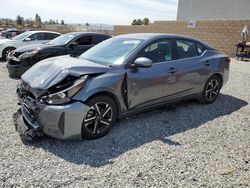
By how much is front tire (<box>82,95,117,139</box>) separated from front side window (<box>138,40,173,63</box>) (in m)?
1.03

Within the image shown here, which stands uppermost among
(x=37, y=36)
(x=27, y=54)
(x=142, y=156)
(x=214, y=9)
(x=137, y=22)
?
(x=214, y=9)

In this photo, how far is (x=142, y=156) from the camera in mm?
3357

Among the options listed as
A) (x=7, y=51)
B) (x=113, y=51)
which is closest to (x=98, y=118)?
(x=113, y=51)

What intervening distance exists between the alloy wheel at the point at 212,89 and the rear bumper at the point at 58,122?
3130mm

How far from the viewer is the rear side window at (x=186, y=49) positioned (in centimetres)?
487

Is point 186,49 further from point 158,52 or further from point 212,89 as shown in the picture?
point 212,89

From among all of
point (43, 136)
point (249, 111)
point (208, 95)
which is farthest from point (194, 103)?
point (43, 136)

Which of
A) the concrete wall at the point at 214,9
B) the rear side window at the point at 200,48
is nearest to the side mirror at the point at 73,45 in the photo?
the rear side window at the point at 200,48

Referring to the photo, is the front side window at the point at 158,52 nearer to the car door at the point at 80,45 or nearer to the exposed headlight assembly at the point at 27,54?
the car door at the point at 80,45

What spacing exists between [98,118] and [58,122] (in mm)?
639

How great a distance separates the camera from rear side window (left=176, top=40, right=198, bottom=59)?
16.0 ft

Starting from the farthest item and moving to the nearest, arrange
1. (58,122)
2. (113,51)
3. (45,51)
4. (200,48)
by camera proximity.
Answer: (45,51), (200,48), (113,51), (58,122)

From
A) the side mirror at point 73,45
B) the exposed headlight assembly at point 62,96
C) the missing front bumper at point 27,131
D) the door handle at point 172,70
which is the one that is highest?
the side mirror at point 73,45

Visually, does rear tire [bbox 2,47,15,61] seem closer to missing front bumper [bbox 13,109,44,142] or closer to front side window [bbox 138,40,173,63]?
missing front bumper [bbox 13,109,44,142]
